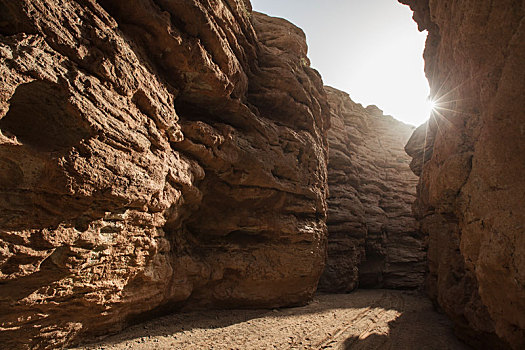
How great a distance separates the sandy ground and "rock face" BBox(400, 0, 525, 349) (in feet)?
5.05

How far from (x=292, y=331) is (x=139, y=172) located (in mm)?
5584

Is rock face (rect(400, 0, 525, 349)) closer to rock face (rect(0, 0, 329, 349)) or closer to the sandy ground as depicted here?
the sandy ground

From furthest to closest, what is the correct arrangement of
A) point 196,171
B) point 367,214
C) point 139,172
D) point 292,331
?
1. point 367,214
2. point 196,171
3. point 292,331
4. point 139,172

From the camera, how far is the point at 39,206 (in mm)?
4316

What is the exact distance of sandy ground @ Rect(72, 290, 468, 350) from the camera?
5.88 metres

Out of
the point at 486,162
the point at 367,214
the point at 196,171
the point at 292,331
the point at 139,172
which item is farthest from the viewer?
the point at 367,214

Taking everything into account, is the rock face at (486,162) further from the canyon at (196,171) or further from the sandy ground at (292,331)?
the sandy ground at (292,331)

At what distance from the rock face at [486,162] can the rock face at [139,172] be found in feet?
16.1

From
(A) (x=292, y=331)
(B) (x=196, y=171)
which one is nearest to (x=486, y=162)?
(A) (x=292, y=331)

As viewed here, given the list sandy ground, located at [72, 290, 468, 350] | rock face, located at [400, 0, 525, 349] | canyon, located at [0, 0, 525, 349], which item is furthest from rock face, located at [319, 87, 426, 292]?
rock face, located at [400, 0, 525, 349]

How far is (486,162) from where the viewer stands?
16.2 feet

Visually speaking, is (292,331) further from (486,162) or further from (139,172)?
(486,162)

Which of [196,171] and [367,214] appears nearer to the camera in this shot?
[196,171]

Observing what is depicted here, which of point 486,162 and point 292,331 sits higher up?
point 486,162
